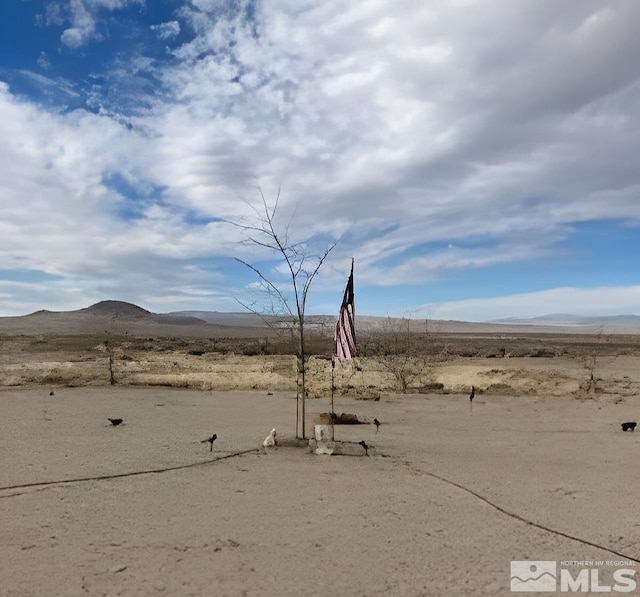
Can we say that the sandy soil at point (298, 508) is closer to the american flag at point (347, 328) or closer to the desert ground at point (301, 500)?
the desert ground at point (301, 500)

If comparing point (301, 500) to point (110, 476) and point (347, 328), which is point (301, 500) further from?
point (347, 328)

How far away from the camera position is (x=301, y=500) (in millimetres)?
7398

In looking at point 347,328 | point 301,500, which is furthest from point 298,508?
point 347,328

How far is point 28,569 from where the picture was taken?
5230 mm

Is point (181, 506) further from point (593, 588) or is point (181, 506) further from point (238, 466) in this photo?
point (593, 588)

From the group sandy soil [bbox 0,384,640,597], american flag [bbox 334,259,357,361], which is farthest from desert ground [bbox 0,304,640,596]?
american flag [bbox 334,259,357,361]

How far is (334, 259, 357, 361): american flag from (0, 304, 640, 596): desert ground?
1803 mm

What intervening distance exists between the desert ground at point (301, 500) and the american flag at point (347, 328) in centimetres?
180

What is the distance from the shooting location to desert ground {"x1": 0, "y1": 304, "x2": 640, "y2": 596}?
5277 mm

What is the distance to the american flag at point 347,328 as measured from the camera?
1045 cm

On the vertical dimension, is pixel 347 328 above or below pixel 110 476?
above

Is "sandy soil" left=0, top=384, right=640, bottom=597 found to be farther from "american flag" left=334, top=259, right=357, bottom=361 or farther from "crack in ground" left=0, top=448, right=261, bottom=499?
"american flag" left=334, top=259, right=357, bottom=361

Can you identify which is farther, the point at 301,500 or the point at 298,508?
the point at 301,500

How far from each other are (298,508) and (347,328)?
13.3 ft
